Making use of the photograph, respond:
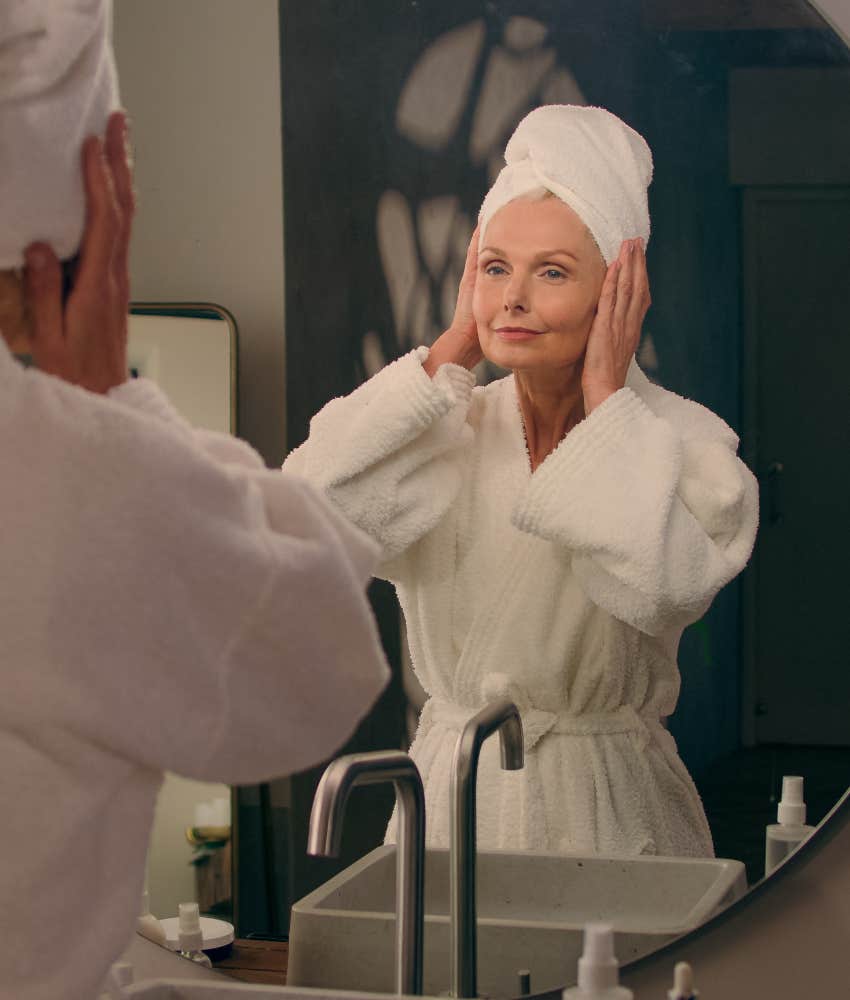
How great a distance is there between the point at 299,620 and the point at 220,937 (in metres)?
0.60

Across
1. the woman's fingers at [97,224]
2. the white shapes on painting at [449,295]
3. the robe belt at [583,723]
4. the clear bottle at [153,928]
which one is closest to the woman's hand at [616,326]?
the white shapes on painting at [449,295]

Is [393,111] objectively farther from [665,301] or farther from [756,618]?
[756,618]

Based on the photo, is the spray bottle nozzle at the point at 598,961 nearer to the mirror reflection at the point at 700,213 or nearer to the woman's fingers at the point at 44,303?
the mirror reflection at the point at 700,213

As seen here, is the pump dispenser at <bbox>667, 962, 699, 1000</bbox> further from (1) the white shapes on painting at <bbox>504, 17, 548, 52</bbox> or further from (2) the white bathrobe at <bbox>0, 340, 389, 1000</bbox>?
(1) the white shapes on painting at <bbox>504, 17, 548, 52</bbox>

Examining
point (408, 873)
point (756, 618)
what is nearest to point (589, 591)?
point (756, 618)

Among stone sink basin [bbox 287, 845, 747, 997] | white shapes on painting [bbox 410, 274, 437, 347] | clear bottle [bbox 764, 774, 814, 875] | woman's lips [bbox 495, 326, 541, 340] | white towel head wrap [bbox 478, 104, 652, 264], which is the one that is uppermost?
white towel head wrap [bbox 478, 104, 652, 264]

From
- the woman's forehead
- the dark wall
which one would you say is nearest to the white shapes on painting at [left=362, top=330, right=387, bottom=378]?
the dark wall

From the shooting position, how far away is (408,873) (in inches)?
34.9

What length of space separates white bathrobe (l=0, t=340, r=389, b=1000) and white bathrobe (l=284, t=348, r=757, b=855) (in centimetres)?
37

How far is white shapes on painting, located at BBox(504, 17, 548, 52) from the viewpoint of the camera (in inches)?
39.9

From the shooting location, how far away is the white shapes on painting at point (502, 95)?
1.02 meters

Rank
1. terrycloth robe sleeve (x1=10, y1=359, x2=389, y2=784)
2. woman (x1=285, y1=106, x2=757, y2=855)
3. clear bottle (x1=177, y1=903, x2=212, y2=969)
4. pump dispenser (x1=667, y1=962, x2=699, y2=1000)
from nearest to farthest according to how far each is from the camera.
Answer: terrycloth robe sleeve (x1=10, y1=359, x2=389, y2=784) < pump dispenser (x1=667, y1=962, x2=699, y2=1000) < woman (x1=285, y1=106, x2=757, y2=855) < clear bottle (x1=177, y1=903, x2=212, y2=969)

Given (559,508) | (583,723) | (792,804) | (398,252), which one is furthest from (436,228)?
(792,804)

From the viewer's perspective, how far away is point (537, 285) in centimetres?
100
